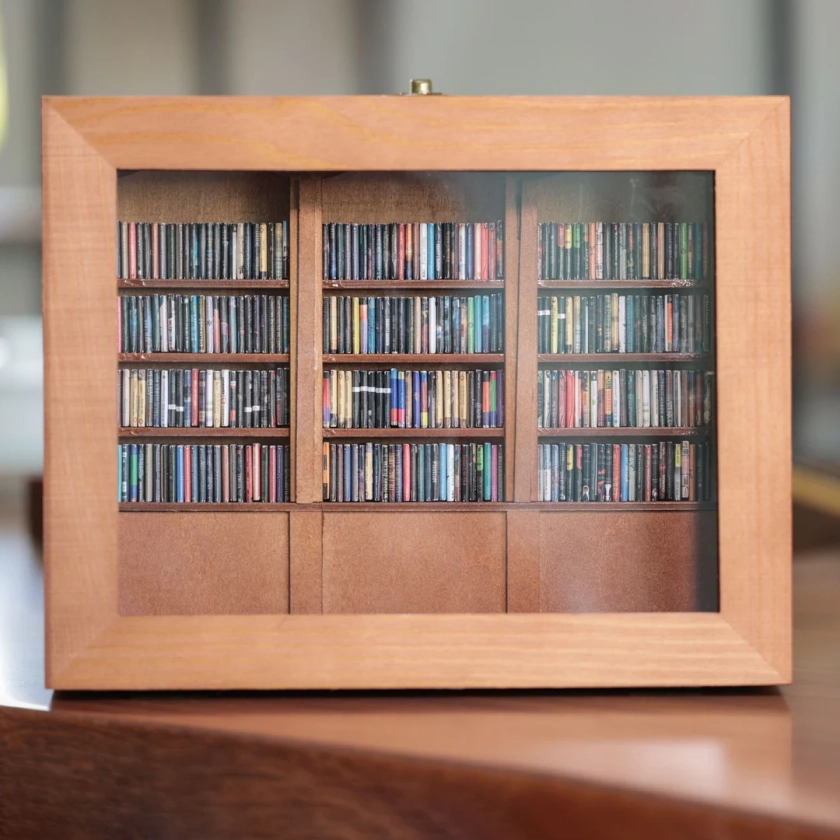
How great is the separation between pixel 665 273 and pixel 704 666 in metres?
0.28

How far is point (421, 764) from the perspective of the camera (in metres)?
0.51

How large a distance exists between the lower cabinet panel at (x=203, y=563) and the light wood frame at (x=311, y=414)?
0.01m

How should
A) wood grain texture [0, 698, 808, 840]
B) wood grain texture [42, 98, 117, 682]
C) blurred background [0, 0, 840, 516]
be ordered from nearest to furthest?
wood grain texture [0, 698, 808, 840], wood grain texture [42, 98, 117, 682], blurred background [0, 0, 840, 516]

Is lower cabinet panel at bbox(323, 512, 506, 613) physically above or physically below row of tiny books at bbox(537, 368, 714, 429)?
below

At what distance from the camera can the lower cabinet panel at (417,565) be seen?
625 mm

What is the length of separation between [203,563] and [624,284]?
0.36 m

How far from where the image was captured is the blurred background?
3.98ft

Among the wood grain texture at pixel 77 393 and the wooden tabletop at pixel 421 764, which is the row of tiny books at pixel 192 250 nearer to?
the wood grain texture at pixel 77 393

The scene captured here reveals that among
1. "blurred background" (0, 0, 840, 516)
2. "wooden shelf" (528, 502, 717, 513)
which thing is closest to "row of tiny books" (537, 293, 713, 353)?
"wooden shelf" (528, 502, 717, 513)
